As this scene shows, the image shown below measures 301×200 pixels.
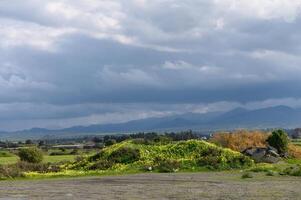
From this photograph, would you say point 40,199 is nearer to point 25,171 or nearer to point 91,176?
point 91,176

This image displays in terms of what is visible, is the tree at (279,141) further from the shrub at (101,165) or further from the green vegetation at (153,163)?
the shrub at (101,165)

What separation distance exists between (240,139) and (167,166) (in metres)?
22.8

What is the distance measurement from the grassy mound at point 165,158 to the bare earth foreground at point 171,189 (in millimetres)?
9326

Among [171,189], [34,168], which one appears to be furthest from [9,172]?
[171,189]

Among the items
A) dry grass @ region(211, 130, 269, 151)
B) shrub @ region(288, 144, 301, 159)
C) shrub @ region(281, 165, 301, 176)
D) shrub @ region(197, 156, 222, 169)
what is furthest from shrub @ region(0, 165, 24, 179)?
shrub @ region(288, 144, 301, 159)

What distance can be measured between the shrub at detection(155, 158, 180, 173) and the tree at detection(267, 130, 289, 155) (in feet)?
62.4

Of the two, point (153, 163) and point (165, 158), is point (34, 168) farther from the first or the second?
point (165, 158)

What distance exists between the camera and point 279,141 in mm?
70125

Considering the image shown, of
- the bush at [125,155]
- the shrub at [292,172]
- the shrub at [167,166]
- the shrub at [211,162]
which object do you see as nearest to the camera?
the shrub at [292,172]

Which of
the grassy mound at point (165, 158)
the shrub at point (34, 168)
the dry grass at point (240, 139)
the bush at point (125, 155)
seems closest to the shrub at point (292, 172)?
the grassy mound at point (165, 158)

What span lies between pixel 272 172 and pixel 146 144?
18890 millimetres

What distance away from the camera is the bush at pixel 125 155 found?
57.8m

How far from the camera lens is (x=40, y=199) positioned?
100 feet

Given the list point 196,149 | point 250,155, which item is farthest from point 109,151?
point 250,155
